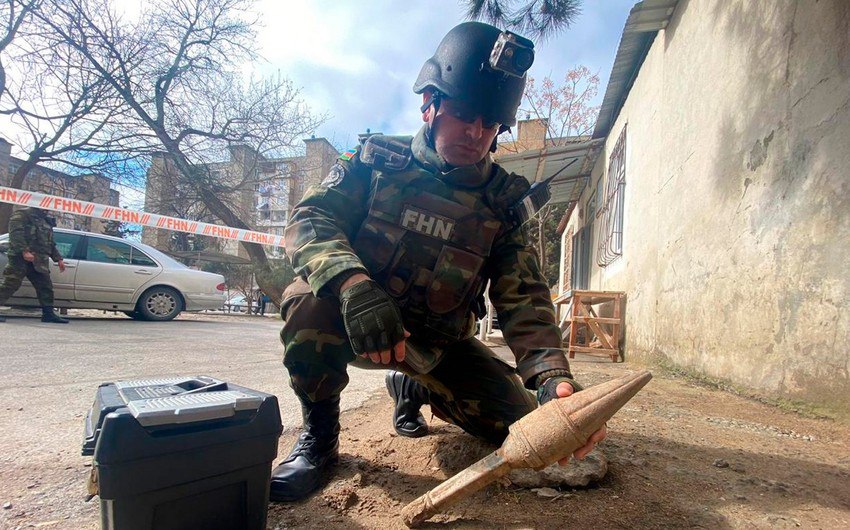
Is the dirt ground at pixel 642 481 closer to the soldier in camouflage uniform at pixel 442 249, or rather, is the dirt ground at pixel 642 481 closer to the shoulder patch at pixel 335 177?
the soldier in camouflage uniform at pixel 442 249

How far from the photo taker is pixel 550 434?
3.23ft

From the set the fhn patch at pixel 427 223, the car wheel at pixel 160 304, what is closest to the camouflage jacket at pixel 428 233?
the fhn patch at pixel 427 223

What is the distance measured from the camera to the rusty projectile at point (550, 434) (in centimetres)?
98

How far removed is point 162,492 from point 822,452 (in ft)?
7.19

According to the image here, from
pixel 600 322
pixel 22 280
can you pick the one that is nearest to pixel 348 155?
pixel 600 322

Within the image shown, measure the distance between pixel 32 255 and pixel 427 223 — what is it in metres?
6.09

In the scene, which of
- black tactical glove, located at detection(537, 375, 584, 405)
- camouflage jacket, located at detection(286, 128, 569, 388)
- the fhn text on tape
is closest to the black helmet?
camouflage jacket, located at detection(286, 128, 569, 388)

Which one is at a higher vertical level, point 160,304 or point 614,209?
point 614,209

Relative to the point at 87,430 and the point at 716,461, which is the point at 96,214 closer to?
the point at 87,430

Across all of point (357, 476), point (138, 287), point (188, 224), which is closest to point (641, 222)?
point (357, 476)

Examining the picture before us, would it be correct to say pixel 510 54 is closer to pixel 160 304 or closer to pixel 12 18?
pixel 160 304

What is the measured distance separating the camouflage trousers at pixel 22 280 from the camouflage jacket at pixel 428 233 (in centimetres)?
593

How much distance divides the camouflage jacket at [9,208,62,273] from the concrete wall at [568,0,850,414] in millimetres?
6971

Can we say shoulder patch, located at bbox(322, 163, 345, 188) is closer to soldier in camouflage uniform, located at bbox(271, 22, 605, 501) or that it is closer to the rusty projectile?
soldier in camouflage uniform, located at bbox(271, 22, 605, 501)
